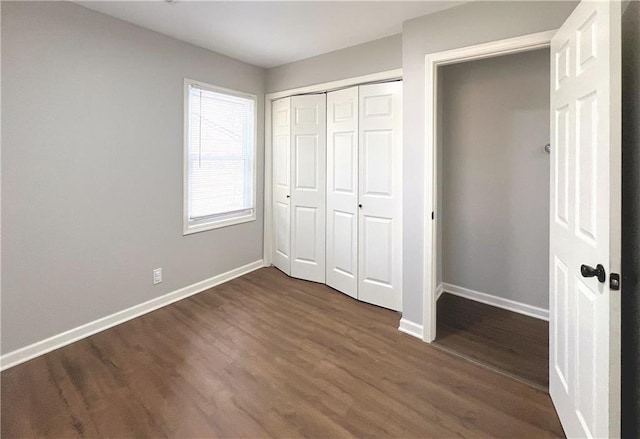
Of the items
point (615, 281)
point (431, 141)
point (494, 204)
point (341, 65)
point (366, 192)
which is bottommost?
point (615, 281)

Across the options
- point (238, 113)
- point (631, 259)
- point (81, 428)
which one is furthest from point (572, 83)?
point (238, 113)

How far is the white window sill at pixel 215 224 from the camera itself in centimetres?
334

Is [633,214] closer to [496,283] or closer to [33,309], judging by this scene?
[496,283]

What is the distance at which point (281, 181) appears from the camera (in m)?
4.03

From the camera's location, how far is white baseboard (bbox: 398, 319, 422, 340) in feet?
8.48

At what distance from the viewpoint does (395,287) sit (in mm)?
3031

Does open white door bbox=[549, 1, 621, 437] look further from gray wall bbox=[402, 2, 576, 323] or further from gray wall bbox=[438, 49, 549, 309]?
gray wall bbox=[438, 49, 549, 309]

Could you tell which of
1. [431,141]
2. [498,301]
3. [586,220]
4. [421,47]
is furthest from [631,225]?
[498,301]

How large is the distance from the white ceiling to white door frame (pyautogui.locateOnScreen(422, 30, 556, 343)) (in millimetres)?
358

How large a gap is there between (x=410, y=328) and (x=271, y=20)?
2732 mm

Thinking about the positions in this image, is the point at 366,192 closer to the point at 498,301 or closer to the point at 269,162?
the point at 269,162

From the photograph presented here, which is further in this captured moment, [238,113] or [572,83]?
[238,113]

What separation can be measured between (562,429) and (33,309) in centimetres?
334

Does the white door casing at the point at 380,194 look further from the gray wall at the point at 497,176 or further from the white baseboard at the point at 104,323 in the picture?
the white baseboard at the point at 104,323
